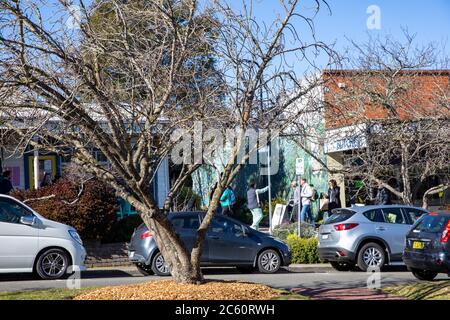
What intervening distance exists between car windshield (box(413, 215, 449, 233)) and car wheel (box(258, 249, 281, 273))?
13.2 ft

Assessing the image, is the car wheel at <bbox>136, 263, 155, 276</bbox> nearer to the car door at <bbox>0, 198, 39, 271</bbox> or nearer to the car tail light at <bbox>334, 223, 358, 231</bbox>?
the car door at <bbox>0, 198, 39, 271</bbox>

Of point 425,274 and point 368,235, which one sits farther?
point 368,235

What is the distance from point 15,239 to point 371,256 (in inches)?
324

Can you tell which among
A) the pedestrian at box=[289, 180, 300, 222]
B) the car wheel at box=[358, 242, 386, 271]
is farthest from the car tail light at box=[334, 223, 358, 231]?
the pedestrian at box=[289, 180, 300, 222]

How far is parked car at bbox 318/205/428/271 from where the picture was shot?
1741 cm

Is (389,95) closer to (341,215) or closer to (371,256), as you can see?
(341,215)

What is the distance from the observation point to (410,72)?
21.9m

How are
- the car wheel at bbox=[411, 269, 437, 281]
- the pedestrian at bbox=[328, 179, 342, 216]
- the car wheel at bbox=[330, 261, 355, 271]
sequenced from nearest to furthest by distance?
the car wheel at bbox=[411, 269, 437, 281] < the car wheel at bbox=[330, 261, 355, 271] < the pedestrian at bbox=[328, 179, 342, 216]

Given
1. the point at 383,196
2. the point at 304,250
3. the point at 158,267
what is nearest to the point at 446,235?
the point at 158,267

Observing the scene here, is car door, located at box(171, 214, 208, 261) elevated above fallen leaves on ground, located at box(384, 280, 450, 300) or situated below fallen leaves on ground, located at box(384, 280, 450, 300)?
above

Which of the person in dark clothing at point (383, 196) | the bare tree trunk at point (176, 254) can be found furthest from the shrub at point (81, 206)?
the bare tree trunk at point (176, 254)

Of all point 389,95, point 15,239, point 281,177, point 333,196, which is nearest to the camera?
point 15,239

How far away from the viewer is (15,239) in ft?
48.8

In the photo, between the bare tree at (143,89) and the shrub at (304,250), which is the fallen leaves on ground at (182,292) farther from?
the shrub at (304,250)
